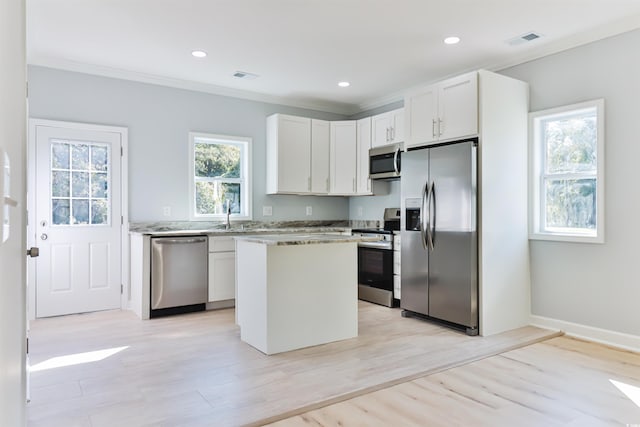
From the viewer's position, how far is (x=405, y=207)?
4.32m

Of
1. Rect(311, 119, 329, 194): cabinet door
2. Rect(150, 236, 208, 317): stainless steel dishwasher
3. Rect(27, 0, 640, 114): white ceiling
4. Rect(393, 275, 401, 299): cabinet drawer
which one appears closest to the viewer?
Rect(27, 0, 640, 114): white ceiling

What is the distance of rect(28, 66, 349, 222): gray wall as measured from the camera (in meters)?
4.39

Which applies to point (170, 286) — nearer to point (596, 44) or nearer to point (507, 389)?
point (507, 389)

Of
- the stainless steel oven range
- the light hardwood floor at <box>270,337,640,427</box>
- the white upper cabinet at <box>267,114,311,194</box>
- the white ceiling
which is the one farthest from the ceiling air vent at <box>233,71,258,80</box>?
the light hardwood floor at <box>270,337,640,427</box>

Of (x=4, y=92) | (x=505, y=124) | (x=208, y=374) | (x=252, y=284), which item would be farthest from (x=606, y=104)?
(x=4, y=92)

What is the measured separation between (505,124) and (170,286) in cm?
358

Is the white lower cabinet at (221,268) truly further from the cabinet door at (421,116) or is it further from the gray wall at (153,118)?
the cabinet door at (421,116)

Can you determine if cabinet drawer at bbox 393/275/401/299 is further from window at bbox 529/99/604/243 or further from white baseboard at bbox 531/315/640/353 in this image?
window at bbox 529/99/604/243

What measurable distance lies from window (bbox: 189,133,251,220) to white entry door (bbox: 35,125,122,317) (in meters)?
0.86

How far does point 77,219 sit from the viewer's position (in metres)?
4.49

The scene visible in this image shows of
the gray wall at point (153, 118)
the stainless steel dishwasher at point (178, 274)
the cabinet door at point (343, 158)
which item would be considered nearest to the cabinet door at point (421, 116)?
the cabinet door at point (343, 158)

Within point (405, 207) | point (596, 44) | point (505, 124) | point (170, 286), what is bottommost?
point (170, 286)

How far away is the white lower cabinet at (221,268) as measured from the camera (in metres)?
4.68

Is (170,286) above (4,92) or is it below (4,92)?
below
